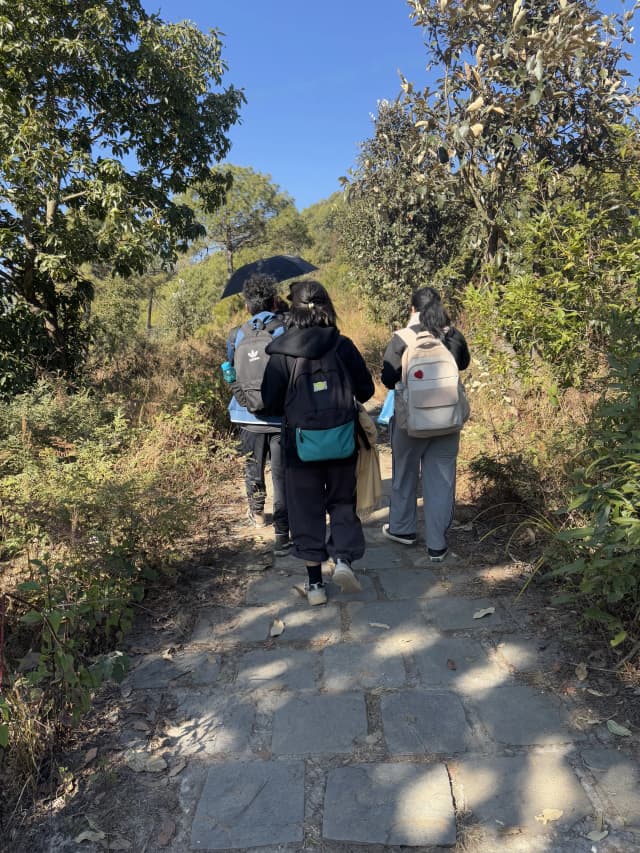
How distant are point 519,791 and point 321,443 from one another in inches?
68.4

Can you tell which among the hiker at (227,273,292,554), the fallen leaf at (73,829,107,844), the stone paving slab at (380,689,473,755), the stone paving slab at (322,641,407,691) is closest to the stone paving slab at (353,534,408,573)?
the hiker at (227,273,292,554)

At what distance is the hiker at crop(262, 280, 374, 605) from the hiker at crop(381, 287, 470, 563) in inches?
18.4

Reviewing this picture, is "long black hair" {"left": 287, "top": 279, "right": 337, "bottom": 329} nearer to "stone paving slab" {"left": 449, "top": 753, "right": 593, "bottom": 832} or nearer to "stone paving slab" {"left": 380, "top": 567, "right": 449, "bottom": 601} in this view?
"stone paving slab" {"left": 380, "top": 567, "right": 449, "bottom": 601}

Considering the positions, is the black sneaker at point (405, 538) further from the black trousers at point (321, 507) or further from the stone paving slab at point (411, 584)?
the black trousers at point (321, 507)

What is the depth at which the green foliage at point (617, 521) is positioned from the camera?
225 centimetres

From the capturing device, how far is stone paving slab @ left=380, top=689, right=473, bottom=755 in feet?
6.93

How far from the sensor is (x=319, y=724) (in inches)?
89.7

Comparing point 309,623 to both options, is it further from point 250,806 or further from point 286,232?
point 286,232

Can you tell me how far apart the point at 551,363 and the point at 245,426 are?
8.99 ft

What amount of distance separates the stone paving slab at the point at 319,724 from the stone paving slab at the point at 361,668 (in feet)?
0.28

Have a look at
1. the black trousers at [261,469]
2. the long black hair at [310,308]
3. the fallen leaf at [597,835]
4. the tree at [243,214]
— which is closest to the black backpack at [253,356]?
the black trousers at [261,469]

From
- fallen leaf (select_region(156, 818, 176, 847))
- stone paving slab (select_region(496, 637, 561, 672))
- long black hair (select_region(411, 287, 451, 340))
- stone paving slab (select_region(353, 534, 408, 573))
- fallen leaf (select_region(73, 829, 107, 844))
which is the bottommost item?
fallen leaf (select_region(156, 818, 176, 847))

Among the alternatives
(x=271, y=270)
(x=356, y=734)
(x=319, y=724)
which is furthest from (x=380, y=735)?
(x=271, y=270)

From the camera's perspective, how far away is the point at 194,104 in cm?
640
